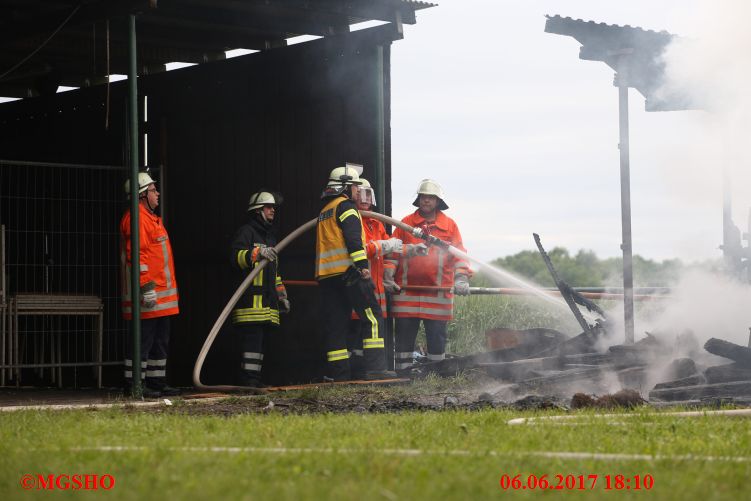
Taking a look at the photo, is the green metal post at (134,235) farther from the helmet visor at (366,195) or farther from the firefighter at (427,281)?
the firefighter at (427,281)

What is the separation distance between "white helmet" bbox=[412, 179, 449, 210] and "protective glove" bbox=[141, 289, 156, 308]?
3.41 m

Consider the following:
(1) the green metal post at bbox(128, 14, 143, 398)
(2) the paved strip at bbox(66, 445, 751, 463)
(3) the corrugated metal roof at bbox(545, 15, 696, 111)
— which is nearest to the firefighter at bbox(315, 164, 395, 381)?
(1) the green metal post at bbox(128, 14, 143, 398)

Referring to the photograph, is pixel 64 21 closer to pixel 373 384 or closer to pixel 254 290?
pixel 254 290

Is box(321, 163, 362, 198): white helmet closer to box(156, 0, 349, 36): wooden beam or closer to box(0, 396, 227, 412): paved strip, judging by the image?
box(156, 0, 349, 36): wooden beam

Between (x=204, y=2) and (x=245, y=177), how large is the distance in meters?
2.08

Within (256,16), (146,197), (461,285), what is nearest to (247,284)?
(146,197)

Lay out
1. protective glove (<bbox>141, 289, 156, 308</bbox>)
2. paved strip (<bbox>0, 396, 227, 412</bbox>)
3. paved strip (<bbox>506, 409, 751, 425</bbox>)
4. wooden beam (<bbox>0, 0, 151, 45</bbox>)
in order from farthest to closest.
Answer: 1. protective glove (<bbox>141, 289, 156, 308</bbox>)
2. wooden beam (<bbox>0, 0, 151, 45</bbox>)
3. paved strip (<bbox>0, 396, 227, 412</bbox>)
4. paved strip (<bbox>506, 409, 751, 425</bbox>)

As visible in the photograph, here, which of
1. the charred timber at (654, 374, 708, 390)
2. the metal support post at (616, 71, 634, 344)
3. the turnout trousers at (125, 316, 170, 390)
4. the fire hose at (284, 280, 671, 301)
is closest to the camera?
the charred timber at (654, 374, 708, 390)

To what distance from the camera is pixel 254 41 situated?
40.1ft

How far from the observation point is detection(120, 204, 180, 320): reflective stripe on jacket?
33.4 feet

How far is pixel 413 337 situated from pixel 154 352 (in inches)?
119

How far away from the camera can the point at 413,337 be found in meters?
11.9

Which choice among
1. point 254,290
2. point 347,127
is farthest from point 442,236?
point 254,290

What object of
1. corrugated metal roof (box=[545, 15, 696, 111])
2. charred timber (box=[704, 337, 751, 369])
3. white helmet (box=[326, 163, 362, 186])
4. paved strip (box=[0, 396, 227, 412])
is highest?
corrugated metal roof (box=[545, 15, 696, 111])
